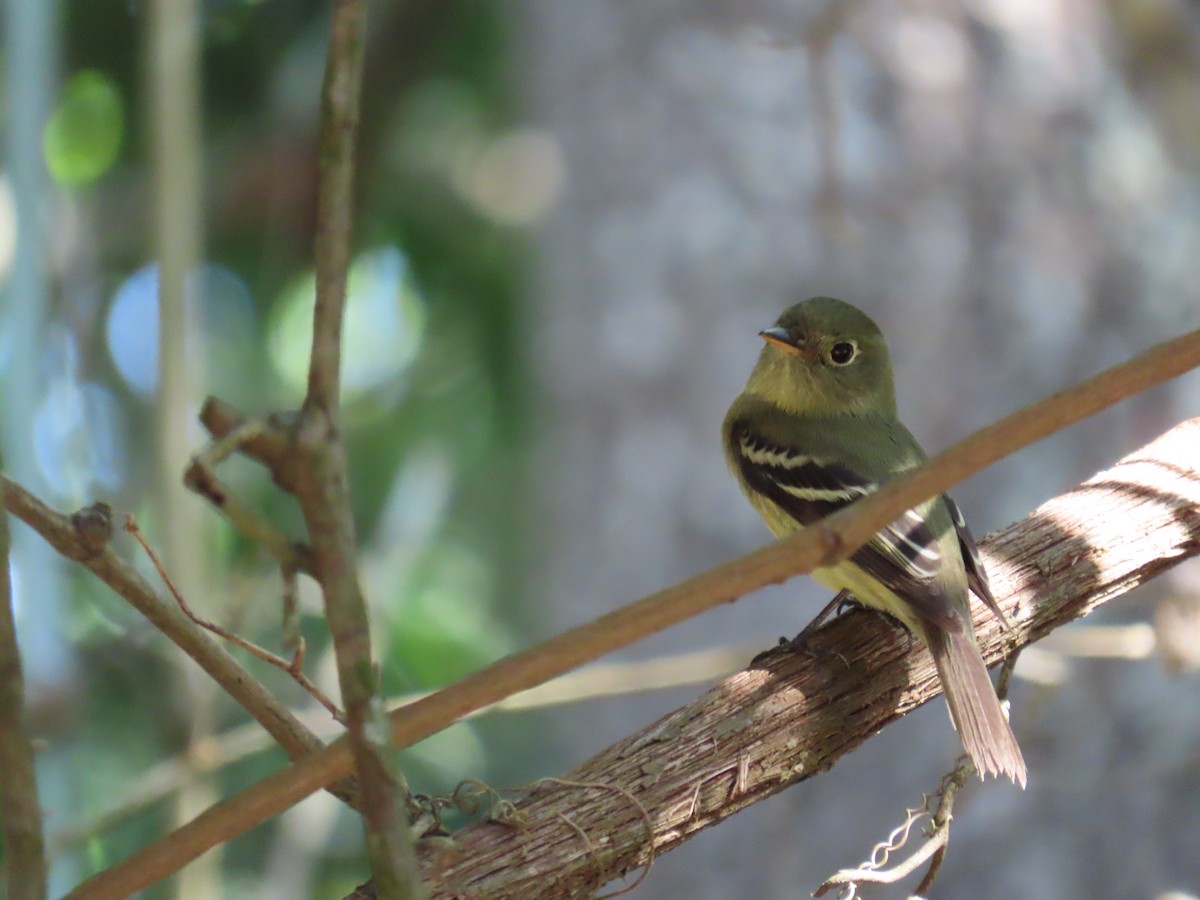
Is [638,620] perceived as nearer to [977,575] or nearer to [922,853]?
[922,853]

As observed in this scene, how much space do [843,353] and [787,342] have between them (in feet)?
0.60

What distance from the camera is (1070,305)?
4578 mm

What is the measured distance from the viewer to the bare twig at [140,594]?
1557mm

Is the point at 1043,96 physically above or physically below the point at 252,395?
below

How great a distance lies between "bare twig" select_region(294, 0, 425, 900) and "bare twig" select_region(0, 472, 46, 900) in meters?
0.29

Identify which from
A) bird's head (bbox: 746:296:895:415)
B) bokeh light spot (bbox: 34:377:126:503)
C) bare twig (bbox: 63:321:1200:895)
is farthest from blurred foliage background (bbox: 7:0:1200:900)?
bare twig (bbox: 63:321:1200:895)

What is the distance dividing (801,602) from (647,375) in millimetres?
947

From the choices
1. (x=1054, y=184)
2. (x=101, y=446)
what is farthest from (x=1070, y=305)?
(x=101, y=446)

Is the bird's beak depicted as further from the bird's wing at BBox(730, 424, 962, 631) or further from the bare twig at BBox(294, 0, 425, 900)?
the bare twig at BBox(294, 0, 425, 900)

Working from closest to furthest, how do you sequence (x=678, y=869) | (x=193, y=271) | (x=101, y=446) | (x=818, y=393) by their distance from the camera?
1. (x=193, y=271)
2. (x=818, y=393)
3. (x=678, y=869)
4. (x=101, y=446)

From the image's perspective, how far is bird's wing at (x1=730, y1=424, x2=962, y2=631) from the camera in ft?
9.07

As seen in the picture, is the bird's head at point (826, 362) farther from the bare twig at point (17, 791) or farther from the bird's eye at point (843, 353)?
the bare twig at point (17, 791)

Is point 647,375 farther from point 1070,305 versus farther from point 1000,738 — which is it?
point 1000,738

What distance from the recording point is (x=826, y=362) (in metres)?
3.78
